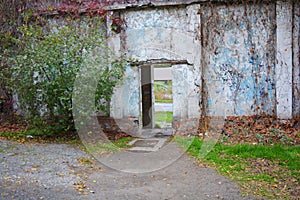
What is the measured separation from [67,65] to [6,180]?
3.25 metres

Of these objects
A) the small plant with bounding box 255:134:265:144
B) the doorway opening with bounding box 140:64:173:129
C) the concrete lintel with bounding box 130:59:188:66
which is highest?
the concrete lintel with bounding box 130:59:188:66

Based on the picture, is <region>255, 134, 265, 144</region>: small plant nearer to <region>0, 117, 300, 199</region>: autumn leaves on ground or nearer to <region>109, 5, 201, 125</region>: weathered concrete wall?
<region>0, 117, 300, 199</region>: autumn leaves on ground

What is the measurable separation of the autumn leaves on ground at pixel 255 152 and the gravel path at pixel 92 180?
335 mm

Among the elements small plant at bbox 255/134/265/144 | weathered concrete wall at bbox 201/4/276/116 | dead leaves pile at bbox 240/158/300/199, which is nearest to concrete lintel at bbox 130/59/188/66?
weathered concrete wall at bbox 201/4/276/116

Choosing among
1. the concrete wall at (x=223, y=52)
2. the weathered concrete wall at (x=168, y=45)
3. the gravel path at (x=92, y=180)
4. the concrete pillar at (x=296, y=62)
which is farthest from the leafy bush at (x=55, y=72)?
the concrete pillar at (x=296, y=62)

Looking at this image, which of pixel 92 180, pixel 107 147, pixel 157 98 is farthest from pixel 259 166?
pixel 157 98

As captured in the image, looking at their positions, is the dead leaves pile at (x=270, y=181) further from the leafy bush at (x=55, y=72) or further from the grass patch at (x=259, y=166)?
the leafy bush at (x=55, y=72)

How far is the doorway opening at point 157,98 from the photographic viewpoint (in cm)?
1045

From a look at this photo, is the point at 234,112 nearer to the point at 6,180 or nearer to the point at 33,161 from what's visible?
the point at 33,161

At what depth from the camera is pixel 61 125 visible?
289 inches

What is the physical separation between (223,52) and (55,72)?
4.45 meters

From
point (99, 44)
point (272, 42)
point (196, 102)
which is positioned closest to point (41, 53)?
point (99, 44)

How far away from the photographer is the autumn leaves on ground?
4438 millimetres

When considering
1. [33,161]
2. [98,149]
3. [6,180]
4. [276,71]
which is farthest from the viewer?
[276,71]
